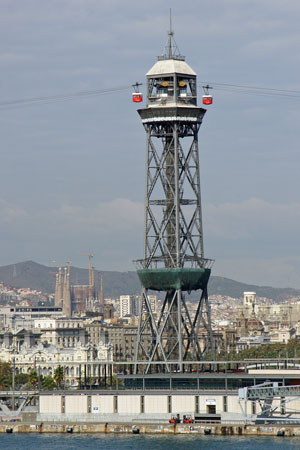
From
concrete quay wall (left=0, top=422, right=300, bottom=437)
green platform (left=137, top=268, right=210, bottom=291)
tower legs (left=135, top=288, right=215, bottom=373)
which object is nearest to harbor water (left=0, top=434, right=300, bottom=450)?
concrete quay wall (left=0, top=422, right=300, bottom=437)

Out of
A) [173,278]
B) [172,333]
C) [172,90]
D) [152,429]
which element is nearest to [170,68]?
[172,90]

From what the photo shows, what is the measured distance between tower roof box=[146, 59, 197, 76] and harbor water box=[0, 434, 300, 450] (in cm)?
3753

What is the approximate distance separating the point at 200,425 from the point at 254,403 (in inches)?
207

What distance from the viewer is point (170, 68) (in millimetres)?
123500

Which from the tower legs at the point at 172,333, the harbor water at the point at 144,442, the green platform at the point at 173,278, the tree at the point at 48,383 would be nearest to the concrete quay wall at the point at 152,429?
the harbor water at the point at 144,442

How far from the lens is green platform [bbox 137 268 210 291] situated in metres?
121

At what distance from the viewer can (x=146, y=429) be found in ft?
350

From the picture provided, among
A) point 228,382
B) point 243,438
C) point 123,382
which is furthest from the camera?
point 123,382

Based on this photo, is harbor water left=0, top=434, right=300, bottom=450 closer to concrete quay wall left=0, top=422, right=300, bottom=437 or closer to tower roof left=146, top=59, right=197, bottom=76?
concrete quay wall left=0, top=422, right=300, bottom=437

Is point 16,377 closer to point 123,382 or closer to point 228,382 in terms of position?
point 123,382

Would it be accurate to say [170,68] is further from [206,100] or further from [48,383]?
[48,383]

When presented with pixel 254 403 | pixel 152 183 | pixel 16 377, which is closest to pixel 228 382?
pixel 254 403

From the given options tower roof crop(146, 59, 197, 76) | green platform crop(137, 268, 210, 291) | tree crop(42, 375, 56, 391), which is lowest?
tree crop(42, 375, 56, 391)

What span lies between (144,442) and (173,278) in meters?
24.3
